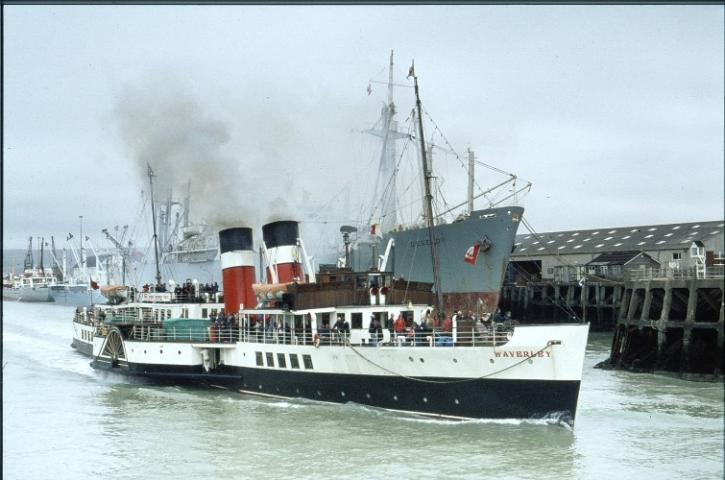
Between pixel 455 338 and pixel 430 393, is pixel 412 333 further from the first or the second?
pixel 430 393

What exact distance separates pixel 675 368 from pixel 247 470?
2257 cm

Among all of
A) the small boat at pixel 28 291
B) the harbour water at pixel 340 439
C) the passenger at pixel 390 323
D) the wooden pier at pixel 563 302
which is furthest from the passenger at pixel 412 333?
the small boat at pixel 28 291

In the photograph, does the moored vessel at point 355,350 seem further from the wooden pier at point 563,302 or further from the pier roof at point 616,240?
the wooden pier at point 563,302

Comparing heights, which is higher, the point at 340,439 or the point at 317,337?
the point at 317,337

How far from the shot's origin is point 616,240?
67.1 metres

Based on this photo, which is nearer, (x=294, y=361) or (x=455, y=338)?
(x=455, y=338)

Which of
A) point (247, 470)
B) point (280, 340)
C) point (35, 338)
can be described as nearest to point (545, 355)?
point (247, 470)

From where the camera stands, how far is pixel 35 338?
187 feet

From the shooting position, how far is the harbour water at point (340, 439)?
18.2 m

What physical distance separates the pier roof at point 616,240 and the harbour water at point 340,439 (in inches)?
1117

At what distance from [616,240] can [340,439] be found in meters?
50.9

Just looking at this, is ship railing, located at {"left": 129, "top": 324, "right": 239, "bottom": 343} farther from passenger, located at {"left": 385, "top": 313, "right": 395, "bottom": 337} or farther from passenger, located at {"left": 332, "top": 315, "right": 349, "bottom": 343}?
passenger, located at {"left": 385, "top": 313, "right": 395, "bottom": 337}

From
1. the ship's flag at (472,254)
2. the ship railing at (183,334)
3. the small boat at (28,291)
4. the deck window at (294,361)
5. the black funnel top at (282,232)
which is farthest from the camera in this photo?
the small boat at (28,291)

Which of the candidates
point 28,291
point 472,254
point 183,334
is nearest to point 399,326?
point 183,334
